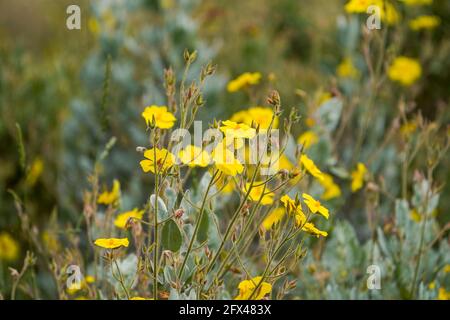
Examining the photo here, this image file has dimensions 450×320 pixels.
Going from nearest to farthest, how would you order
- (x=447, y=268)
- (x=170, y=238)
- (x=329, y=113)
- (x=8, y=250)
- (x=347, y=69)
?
(x=170, y=238) → (x=447, y=268) → (x=329, y=113) → (x=8, y=250) → (x=347, y=69)

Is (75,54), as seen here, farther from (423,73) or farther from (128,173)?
(423,73)

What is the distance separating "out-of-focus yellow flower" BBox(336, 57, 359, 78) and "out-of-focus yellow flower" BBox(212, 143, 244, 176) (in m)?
1.72

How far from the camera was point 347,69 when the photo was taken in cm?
281

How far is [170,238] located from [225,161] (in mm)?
212

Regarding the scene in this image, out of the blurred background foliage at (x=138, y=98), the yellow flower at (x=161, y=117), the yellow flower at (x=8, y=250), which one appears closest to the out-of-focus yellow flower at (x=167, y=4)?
the blurred background foliage at (x=138, y=98)

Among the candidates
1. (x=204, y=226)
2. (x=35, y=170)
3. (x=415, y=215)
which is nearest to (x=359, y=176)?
(x=415, y=215)

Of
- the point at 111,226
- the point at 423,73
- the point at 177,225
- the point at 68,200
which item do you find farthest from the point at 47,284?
the point at 423,73

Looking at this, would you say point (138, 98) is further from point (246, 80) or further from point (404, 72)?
point (246, 80)

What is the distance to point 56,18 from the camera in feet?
15.6

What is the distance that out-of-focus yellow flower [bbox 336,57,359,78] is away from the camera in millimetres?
2792

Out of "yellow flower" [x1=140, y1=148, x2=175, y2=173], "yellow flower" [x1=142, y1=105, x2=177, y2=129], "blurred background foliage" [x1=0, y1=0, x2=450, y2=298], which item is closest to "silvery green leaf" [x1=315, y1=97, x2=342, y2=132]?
"blurred background foliage" [x1=0, y1=0, x2=450, y2=298]

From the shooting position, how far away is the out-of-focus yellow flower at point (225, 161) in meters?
1.12
